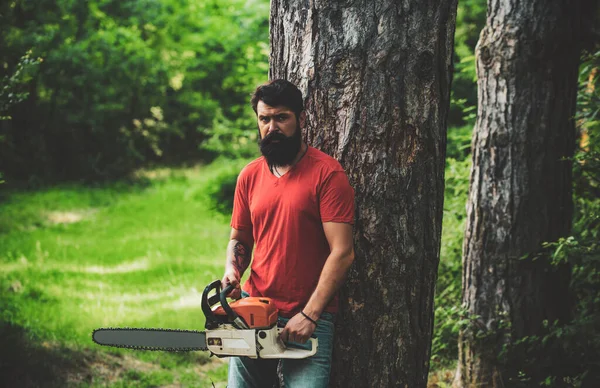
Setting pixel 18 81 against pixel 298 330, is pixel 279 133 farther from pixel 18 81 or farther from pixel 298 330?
pixel 18 81

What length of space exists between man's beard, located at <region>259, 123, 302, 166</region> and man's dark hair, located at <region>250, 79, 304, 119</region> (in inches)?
4.9

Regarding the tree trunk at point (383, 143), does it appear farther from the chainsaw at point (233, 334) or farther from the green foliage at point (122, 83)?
the green foliage at point (122, 83)

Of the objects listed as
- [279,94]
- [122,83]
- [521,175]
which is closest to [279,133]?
[279,94]

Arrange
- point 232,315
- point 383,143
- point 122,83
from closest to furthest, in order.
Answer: point 232,315 → point 383,143 → point 122,83

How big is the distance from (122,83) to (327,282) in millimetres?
14955

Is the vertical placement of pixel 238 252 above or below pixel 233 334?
above

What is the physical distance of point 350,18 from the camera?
2986 mm

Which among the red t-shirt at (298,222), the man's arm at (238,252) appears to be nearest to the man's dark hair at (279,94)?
the red t-shirt at (298,222)

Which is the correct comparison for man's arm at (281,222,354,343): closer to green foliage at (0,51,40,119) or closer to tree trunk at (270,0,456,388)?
tree trunk at (270,0,456,388)

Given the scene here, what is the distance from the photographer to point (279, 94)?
2.81 metres

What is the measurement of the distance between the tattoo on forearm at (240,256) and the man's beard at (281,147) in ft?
1.73

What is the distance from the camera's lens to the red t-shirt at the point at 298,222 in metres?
2.73

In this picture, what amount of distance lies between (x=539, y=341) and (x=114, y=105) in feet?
44.2

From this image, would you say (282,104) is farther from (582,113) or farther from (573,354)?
(582,113)
